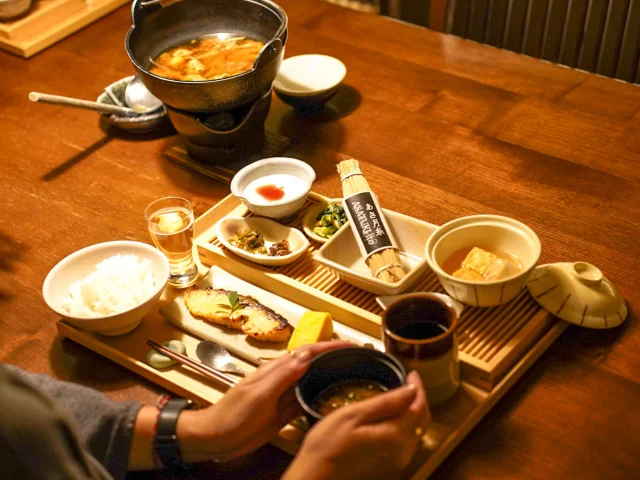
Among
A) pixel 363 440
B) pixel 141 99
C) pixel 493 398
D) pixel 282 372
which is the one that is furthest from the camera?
pixel 141 99

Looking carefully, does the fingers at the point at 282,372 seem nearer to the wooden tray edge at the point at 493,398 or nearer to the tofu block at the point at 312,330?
the tofu block at the point at 312,330

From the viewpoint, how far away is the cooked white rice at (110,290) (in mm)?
1517

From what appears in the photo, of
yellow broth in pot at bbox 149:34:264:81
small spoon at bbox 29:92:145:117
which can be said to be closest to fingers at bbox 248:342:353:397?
yellow broth in pot at bbox 149:34:264:81

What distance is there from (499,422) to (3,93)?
6.11 feet

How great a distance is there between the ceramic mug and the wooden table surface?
112 millimetres

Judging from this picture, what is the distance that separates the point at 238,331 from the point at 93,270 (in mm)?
357

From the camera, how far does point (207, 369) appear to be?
4.72 feet

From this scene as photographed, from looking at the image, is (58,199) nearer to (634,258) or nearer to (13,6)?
(13,6)

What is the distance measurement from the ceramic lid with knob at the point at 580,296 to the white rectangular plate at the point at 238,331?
33cm

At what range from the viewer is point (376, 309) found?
1526mm

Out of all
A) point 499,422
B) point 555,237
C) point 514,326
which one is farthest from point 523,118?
point 499,422

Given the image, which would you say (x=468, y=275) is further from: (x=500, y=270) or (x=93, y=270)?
(x=93, y=270)

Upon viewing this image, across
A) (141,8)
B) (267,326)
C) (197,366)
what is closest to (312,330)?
(267,326)

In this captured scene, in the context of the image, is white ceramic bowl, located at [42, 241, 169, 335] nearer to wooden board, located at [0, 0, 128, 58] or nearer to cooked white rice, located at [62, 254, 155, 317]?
cooked white rice, located at [62, 254, 155, 317]
